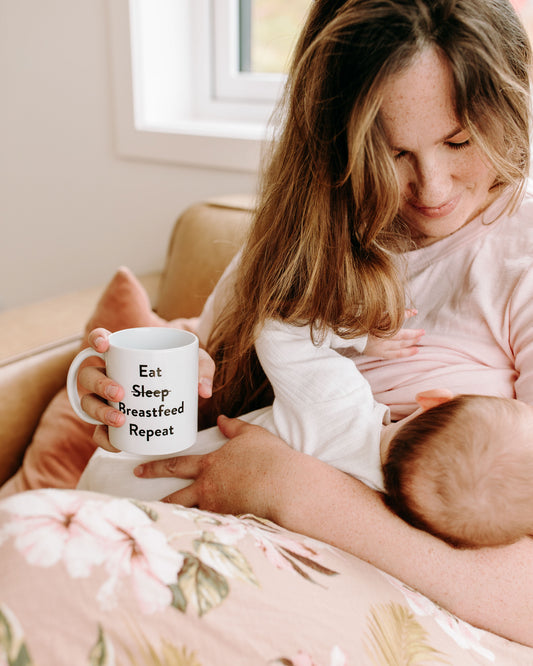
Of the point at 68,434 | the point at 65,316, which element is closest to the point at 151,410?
the point at 68,434

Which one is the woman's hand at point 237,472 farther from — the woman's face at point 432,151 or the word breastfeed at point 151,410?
the woman's face at point 432,151

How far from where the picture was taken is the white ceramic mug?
0.70m

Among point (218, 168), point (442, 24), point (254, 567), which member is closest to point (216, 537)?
point (254, 567)

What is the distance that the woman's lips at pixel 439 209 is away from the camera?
0.82 meters

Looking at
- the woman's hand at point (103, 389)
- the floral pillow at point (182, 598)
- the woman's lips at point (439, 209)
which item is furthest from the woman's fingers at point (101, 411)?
the woman's lips at point (439, 209)

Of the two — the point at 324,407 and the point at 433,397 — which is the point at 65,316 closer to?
the point at 324,407

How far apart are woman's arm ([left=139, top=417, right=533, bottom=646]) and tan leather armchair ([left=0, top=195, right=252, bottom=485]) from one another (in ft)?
1.87

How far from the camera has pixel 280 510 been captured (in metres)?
0.76

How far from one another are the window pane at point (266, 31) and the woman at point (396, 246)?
3.30 ft

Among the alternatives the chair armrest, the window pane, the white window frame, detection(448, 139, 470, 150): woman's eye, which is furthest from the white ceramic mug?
the window pane

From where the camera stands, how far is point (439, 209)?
32.3 inches

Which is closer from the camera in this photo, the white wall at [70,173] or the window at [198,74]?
the window at [198,74]

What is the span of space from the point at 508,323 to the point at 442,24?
38 centimetres

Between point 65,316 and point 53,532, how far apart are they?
2.99ft
